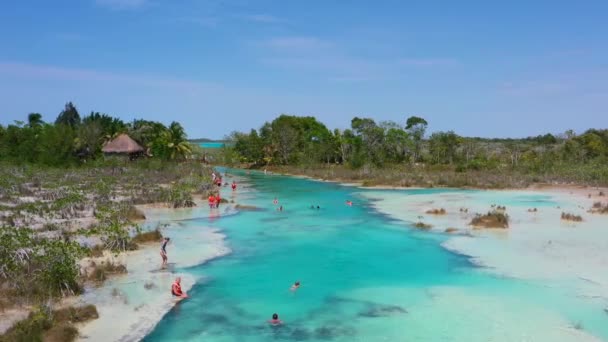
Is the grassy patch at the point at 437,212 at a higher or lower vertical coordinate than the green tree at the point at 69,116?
lower

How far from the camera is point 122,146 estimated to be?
257 feet

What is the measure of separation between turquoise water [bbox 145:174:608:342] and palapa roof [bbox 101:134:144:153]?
49465 millimetres

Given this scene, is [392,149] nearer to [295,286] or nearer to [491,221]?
[491,221]

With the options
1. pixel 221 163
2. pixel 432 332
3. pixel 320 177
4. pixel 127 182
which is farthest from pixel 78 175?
pixel 221 163

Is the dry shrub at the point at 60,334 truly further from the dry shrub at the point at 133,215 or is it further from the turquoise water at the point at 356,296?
the dry shrub at the point at 133,215

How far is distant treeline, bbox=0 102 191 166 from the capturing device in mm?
70812

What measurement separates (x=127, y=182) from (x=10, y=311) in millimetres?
42769

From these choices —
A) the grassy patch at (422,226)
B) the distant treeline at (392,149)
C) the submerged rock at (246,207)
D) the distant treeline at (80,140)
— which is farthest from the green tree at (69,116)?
the grassy patch at (422,226)

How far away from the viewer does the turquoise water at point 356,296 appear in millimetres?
16812

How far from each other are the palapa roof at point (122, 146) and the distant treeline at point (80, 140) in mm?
1191

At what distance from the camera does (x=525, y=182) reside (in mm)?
65938

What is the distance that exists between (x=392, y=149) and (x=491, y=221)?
62465 mm

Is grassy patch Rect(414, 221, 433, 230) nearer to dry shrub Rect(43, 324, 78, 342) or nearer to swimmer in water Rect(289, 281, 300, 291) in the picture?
swimmer in water Rect(289, 281, 300, 291)

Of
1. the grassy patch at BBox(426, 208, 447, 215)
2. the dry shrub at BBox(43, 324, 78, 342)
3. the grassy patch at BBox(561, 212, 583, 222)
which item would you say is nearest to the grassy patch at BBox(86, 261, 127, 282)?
the dry shrub at BBox(43, 324, 78, 342)
